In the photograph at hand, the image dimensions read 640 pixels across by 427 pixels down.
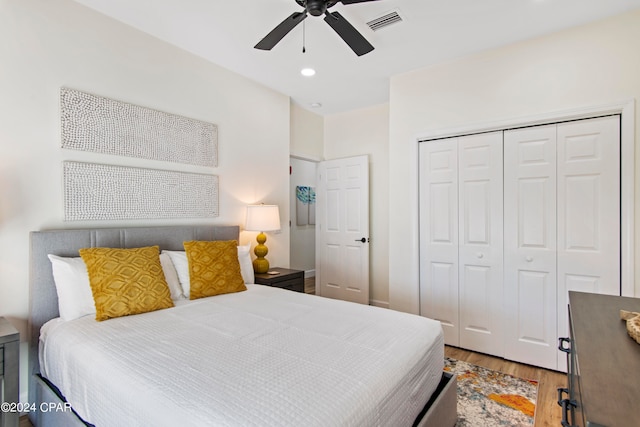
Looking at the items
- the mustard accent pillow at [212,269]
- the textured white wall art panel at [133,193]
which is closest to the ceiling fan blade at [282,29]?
the textured white wall art panel at [133,193]

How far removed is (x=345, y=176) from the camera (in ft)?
14.7

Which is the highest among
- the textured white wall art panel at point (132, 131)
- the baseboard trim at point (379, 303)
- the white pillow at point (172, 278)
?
the textured white wall art panel at point (132, 131)

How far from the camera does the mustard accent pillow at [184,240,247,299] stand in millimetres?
2400

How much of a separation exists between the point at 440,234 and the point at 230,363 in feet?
8.22

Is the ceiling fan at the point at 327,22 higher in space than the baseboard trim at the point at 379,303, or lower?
higher

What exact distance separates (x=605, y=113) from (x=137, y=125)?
145 inches

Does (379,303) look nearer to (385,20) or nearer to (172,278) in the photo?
(172,278)

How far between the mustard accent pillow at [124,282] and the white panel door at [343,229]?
2681 mm

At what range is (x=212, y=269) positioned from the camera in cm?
248

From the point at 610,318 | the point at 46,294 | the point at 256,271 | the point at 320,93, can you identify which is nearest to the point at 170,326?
the point at 46,294

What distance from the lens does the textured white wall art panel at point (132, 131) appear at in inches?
87.7

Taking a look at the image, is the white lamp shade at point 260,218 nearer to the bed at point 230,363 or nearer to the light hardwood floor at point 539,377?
the bed at point 230,363

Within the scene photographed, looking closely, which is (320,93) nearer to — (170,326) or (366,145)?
(366,145)

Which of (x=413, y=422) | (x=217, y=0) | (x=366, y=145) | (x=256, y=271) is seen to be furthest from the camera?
(x=366, y=145)
